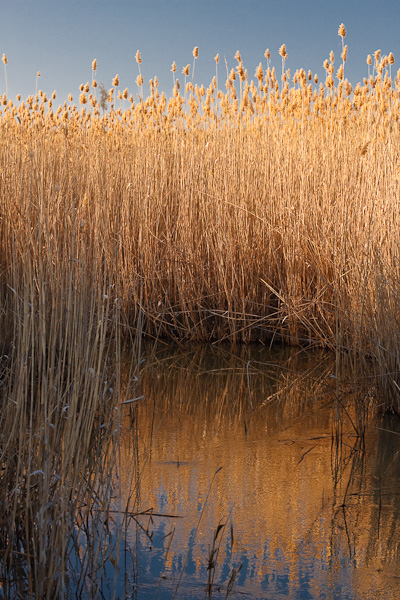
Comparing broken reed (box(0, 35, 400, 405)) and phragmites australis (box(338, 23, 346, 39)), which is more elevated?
phragmites australis (box(338, 23, 346, 39))

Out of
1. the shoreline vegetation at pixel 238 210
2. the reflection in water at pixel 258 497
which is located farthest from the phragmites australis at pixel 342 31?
the reflection in water at pixel 258 497

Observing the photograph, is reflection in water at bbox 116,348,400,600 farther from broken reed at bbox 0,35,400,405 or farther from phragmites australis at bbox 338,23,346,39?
phragmites australis at bbox 338,23,346,39

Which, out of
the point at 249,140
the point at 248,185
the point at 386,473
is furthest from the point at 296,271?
the point at 386,473

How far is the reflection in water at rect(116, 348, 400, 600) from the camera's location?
173 centimetres

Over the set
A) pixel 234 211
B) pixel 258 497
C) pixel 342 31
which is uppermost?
pixel 342 31

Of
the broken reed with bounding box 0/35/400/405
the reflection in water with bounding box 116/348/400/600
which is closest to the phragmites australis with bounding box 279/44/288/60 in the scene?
the broken reed with bounding box 0/35/400/405

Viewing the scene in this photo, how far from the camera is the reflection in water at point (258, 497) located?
1.73 metres

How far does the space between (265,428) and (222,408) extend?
0.35m

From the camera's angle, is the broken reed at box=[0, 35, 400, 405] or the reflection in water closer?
the reflection in water

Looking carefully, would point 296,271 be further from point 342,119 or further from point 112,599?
point 112,599

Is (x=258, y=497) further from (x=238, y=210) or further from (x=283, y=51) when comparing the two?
(x=283, y=51)

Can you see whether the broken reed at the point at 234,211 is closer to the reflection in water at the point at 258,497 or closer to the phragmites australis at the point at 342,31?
the phragmites australis at the point at 342,31

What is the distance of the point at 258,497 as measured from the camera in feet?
7.23

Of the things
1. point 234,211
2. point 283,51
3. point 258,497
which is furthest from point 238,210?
point 258,497
